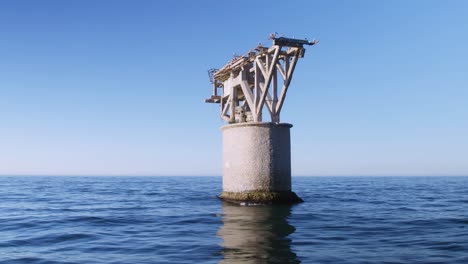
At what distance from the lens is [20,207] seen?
26.7 metres

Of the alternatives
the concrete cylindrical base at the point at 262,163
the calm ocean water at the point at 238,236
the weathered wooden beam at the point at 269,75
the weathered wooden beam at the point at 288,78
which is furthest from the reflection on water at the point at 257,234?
the weathered wooden beam at the point at 288,78

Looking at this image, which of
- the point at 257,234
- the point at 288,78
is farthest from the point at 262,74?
the point at 257,234

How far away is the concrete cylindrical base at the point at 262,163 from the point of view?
24.6m

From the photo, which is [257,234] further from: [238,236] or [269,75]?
[269,75]

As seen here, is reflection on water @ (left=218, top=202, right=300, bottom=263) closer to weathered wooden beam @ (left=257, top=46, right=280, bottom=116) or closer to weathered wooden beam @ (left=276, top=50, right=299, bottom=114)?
weathered wooden beam @ (left=257, top=46, right=280, bottom=116)

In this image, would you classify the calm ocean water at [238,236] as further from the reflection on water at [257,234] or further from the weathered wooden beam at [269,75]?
the weathered wooden beam at [269,75]

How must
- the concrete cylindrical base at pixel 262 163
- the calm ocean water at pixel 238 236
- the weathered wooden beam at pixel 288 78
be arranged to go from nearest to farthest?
1. the calm ocean water at pixel 238 236
2. the concrete cylindrical base at pixel 262 163
3. the weathered wooden beam at pixel 288 78

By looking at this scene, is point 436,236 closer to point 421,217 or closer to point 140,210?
point 421,217

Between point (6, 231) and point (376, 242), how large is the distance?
1452 centimetres

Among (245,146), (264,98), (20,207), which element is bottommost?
(20,207)

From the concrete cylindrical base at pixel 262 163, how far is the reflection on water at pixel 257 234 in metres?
1.54

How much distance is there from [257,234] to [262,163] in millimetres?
9675

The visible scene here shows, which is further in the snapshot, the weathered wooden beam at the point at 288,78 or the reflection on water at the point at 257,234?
the weathered wooden beam at the point at 288,78

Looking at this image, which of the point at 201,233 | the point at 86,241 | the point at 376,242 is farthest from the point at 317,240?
the point at 86,241
